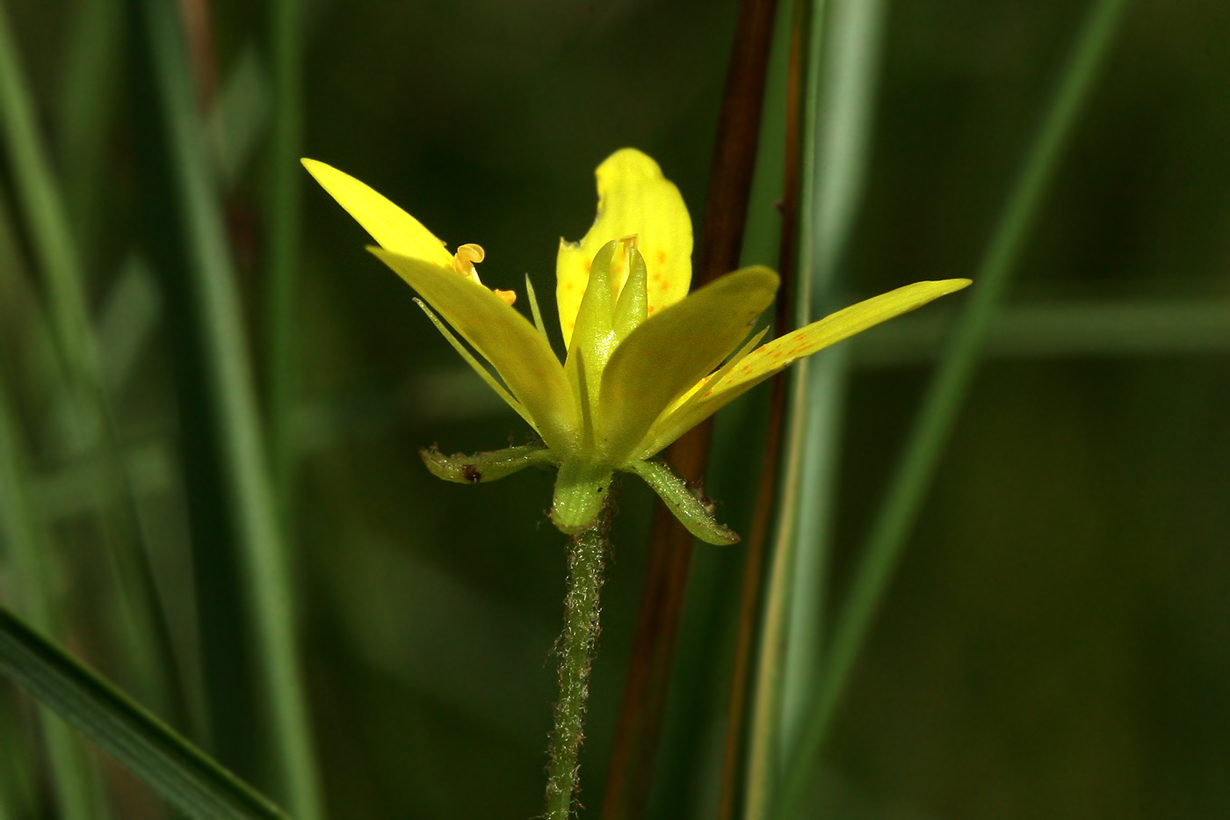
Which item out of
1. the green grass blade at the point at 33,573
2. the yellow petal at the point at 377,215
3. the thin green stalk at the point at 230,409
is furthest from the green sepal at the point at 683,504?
the green grass blade at the point at 33,573

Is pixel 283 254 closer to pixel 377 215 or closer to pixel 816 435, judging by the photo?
pixel 377 215

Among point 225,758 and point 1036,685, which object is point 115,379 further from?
point 1036,685

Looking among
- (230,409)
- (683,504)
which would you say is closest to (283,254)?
(230,409)

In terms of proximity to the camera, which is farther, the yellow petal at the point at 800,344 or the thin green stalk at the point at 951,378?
the thin green stalk at the point at 951,378

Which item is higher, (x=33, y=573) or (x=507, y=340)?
(x=507, y=340)

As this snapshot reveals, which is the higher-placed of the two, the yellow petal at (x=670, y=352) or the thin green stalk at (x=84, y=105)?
the thin green stalk at (x=84, y=105)

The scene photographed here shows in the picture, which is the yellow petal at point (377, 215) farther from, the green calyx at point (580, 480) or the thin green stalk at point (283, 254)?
the thin green stalk at point (283, 254)

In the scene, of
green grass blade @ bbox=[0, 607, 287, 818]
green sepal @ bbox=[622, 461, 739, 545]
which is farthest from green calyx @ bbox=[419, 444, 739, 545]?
green grass blade @ bbox=[0, 607, 287, 818]
